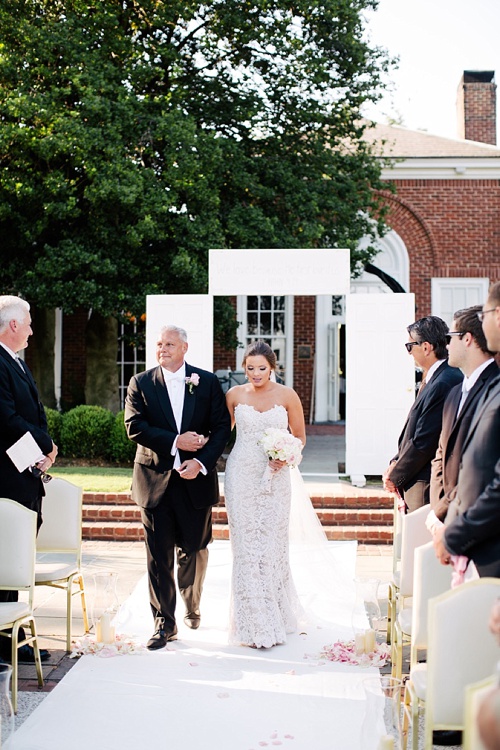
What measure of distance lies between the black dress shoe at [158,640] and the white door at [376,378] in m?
5.64

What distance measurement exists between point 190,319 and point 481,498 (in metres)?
7.78

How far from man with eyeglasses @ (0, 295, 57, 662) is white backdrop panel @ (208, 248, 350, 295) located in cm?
528

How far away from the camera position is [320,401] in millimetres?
19047

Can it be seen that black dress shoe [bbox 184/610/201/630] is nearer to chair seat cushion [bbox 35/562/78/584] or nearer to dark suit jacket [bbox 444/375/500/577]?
chair seat cushion [bbox 35/562/78/584]

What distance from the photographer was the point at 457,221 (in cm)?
1842

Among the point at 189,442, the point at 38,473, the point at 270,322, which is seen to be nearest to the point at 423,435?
the point at 189,442

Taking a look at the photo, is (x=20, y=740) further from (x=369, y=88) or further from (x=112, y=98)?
(x=369, y=88)

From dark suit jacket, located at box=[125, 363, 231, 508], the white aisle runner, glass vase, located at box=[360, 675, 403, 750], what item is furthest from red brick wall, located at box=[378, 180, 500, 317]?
glass vase, located at box=[360, 675, 403, 750]

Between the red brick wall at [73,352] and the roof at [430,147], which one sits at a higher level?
the roof at [430,147]

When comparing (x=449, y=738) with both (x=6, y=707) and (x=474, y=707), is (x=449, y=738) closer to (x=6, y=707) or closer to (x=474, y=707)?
(x=474, y=707)

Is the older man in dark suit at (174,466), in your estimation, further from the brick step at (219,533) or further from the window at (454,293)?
the window at (454,293)

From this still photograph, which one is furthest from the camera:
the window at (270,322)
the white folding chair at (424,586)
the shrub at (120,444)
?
the window at (270,322)

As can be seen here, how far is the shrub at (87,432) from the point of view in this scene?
1262 cm

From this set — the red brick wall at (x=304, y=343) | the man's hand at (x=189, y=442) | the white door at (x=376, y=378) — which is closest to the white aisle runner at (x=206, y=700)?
the man's hand at (x=189, y=442)
